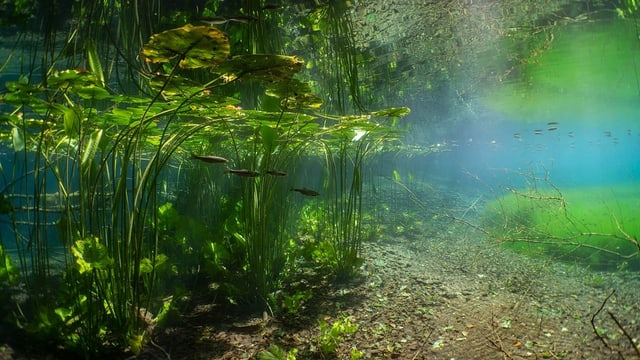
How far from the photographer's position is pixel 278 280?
605 centimetres

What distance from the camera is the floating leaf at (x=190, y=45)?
8.96 feet

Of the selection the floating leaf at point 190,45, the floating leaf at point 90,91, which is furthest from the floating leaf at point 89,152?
the floating leaf at point 190,45

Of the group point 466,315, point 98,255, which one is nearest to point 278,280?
point 466,315

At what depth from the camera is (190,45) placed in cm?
296

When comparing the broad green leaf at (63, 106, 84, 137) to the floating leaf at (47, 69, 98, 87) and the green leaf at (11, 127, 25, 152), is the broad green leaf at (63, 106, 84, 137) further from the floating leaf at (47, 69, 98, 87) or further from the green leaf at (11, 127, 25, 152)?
the green leaf at (11, 127, 25, 152)

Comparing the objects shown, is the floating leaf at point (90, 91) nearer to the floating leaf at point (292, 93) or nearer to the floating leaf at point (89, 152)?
the floating leaf at point (89, 152)

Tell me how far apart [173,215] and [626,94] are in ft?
78.7

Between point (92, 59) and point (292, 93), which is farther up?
point (92, 59)

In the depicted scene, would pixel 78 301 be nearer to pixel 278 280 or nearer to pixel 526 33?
pixel 278 280

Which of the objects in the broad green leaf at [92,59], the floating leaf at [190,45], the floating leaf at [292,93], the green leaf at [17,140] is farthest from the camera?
the floating leaf at [292,93]

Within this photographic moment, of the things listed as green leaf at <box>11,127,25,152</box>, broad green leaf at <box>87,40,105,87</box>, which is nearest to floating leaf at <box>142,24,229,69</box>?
broad green leaf at <box>87,40,105,87</box>

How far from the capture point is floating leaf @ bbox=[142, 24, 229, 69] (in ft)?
→ 8.96

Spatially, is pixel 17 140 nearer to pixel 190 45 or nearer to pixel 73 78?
pixel 73 78

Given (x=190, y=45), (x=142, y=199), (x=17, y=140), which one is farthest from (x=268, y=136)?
(x=17, y=140)
